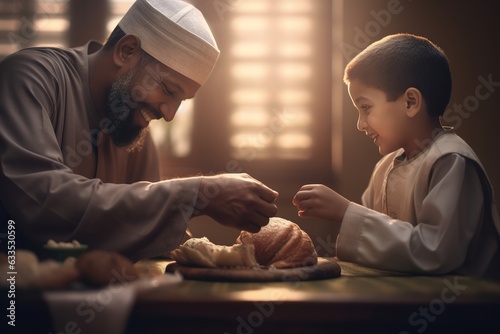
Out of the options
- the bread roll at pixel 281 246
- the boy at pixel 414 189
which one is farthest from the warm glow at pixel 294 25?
the bread roll at pixel 281 246

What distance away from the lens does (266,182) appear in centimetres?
423

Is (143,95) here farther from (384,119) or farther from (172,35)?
(384,119)

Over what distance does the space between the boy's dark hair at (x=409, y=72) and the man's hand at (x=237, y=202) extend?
2.60 feet

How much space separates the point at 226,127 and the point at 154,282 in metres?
3.02

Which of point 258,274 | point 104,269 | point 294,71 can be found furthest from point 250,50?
point 104,269

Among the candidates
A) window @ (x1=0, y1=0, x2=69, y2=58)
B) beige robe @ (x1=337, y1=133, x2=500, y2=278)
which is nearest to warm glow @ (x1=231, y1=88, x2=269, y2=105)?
window @ (x1=0, y1=0, x2=69, y2=58)

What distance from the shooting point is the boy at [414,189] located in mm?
1927

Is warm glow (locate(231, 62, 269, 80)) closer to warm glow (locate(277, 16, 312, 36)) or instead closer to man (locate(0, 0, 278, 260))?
warm glow (locate(277, 16, 312, 36))

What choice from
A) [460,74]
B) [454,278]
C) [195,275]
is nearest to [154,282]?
[195,275]

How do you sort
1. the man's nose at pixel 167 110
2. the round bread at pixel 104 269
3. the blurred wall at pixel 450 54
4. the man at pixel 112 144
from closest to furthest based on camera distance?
the round bread at pixel 104 269 < the man at pixel 112 144 < the man's nose at pixel 167 110 < the blurred wall at pixel 450 54

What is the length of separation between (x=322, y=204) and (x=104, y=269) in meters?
0.98

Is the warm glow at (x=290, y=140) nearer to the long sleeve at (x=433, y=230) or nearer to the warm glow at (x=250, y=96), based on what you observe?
the warm glow at (x=250, y=96)

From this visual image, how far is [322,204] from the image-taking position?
6.75 feet

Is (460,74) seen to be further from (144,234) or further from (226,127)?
(144,234)
